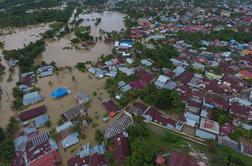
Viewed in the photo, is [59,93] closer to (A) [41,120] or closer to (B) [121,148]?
(A) [41,120]

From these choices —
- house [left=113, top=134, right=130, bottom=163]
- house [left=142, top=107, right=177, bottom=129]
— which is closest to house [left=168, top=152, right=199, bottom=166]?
house [left=113, top=134, right=130, bottom=163]

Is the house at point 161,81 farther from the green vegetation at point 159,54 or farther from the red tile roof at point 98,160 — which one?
the red tile roof at point 98,160

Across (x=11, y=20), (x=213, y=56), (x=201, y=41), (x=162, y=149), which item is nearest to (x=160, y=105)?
(x=162, y=149)

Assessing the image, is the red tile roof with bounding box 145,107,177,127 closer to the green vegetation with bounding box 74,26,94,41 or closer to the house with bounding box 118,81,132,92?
the house with bounding box 118,81,132,92

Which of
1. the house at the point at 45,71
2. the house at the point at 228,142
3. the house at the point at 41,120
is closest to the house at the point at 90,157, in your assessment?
the house at the point at 41,120

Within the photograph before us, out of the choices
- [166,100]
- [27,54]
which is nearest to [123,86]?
[166,100]
